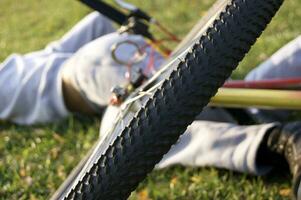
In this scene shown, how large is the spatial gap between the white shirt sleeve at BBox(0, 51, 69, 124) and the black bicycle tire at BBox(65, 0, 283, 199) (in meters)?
1.20

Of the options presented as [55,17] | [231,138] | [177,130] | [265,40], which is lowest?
[55,17]

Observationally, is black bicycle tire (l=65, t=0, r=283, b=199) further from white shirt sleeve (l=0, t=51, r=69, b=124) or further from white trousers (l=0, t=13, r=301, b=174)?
white shirt sleeve (l=0, t=51, r=69, b=124)

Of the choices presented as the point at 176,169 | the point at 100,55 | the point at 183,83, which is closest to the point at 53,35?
the point at 100,55

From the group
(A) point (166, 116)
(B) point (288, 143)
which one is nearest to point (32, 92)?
(B) point (288, 143)

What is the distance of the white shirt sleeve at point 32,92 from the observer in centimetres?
195

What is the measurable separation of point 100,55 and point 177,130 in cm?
107

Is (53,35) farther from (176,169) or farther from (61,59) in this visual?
(176,169)

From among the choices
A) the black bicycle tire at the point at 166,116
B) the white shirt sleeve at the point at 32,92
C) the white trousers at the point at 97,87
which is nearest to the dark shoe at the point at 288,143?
the white trousers at the point at 97,87

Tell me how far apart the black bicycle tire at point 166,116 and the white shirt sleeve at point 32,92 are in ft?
3.93

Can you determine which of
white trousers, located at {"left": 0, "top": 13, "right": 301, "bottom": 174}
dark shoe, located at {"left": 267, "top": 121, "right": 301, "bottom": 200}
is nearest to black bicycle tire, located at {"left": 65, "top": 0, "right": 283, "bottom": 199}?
dark shoe, located at {"left": 267, "top": 121, "right": 301, "bottom": 200}

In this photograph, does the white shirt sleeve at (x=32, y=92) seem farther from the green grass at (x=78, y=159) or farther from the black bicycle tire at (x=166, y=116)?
the black bicycle tire at (x=166, y=116)

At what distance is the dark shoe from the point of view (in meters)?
1.24

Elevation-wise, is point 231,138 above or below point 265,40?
above

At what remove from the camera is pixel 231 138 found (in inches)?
55.7
